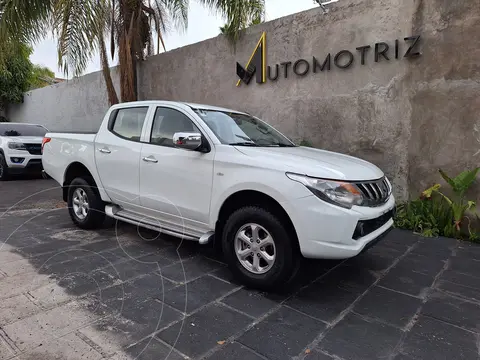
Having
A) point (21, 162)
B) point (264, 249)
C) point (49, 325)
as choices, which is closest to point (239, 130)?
point (264, 249)

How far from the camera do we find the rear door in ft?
13.1

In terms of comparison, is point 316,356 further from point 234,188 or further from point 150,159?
point 150,159

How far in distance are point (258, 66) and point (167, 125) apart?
12.1 feet

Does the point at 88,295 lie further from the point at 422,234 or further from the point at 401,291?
the point at 422,234

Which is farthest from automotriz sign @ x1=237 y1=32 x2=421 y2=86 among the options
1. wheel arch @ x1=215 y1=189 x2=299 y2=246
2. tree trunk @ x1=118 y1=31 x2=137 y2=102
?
wheel arch @ x1=215 y1=189 x2=299 y2=246

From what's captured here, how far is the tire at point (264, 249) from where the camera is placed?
282 centimetres

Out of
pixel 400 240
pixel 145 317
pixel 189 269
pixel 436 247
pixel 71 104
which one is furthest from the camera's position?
pixel 71 104

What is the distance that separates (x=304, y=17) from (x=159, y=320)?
5.73 metres

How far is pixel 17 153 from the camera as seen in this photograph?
9.13m

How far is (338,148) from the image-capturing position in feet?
19.7

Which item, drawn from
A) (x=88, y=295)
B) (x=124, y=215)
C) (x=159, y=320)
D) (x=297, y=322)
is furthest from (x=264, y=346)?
(x=124, y=215)

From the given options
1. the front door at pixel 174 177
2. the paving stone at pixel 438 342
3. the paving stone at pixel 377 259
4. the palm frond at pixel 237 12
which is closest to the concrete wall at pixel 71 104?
the palm frond at pixel 237 12

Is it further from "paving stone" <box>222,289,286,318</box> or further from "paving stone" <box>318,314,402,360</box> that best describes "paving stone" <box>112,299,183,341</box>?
"paving stone" <box>318,314,402,360</box>

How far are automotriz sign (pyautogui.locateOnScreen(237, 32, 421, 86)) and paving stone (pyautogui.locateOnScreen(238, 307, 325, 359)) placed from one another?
4.43m
